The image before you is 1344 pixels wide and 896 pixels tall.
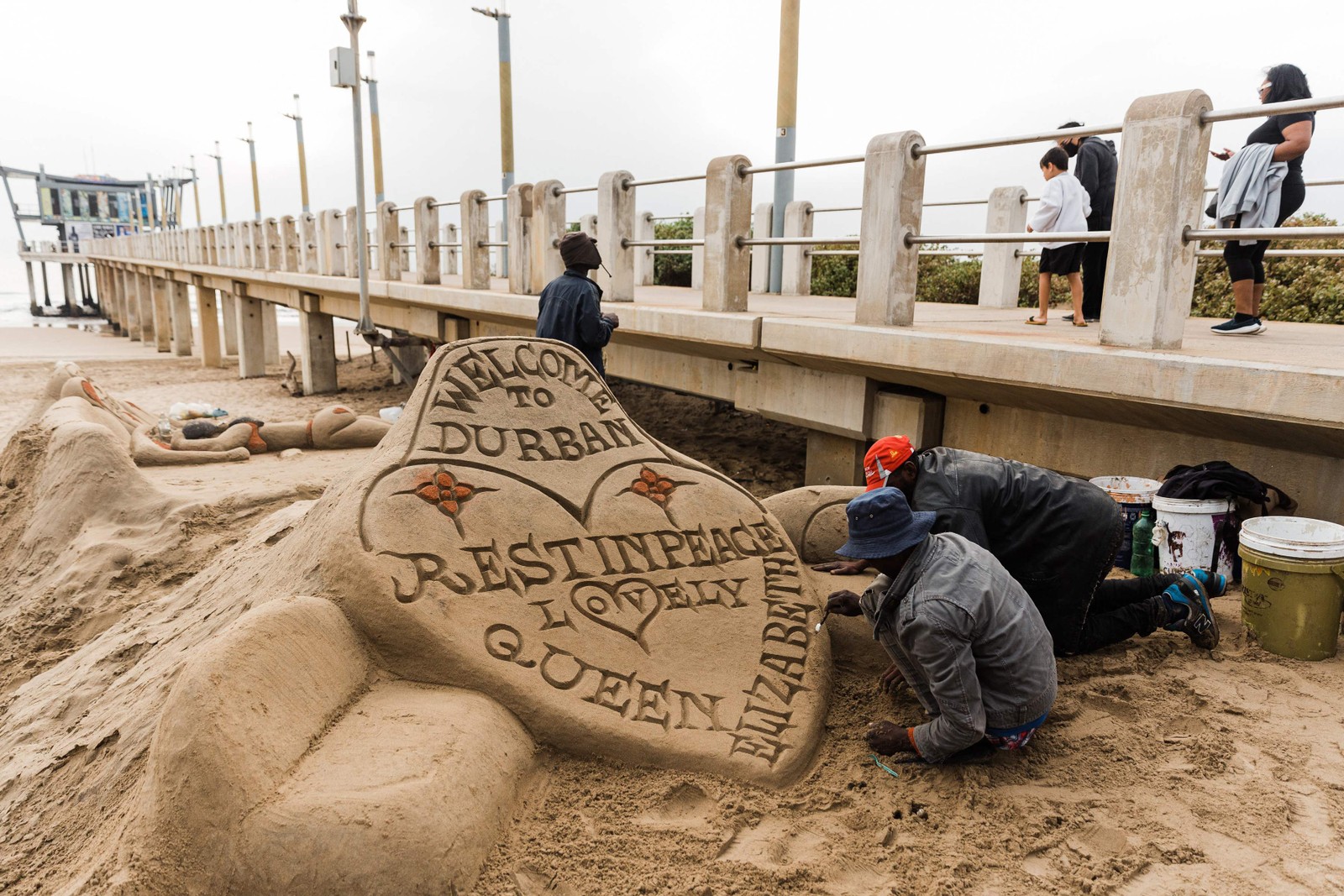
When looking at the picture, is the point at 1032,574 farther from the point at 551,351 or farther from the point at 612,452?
the point at 551,351

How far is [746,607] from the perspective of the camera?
379 cm

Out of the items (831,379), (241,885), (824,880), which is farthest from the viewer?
(831,379)

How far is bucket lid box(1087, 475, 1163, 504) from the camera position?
15.3 ft

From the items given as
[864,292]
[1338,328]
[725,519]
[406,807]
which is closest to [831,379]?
[864,292]

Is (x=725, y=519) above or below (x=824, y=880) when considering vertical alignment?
above

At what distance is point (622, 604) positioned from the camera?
357 cm

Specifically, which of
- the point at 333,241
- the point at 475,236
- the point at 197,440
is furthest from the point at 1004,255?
the point at 333,241

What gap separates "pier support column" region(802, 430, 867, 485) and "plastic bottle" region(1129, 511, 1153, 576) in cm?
207

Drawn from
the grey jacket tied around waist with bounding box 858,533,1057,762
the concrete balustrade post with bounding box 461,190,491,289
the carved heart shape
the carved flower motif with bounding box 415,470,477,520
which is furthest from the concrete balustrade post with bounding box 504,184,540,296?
the grey jacket tied around waist with bounding box 858,533,1057,762

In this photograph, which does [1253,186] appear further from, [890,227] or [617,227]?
[617,227]

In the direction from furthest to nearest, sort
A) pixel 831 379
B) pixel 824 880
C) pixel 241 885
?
pixel 831 379
pixel 824 880
pixel 241 885

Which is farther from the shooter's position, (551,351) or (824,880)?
(551,351)

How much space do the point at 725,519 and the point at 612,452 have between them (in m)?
0.59

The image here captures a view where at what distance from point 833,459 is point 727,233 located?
1.84 meters
